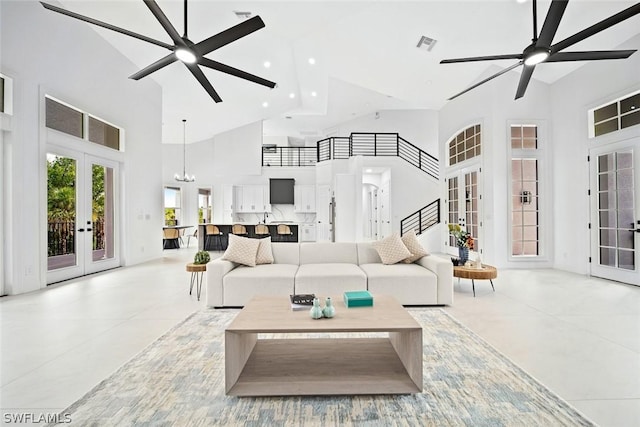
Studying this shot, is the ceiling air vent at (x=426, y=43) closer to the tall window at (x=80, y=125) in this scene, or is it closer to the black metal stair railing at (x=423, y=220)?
the black metal stair railing at (x=423, y=220)

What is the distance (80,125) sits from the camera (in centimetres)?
578

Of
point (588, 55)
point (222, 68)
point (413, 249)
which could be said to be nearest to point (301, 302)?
point (413, 249)

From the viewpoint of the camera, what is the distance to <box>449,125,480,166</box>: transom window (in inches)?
288

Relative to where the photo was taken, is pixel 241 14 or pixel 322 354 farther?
pixel 241 14

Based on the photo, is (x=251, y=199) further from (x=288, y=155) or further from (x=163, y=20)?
(x=163, y=20)

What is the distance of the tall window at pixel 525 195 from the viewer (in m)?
6.64

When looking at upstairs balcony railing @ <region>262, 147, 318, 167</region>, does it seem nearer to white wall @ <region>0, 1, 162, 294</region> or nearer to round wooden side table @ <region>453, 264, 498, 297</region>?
white wall @ <region>0, 1, 162, 294</region>

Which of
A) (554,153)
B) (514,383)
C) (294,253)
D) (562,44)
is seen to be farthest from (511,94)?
(514,383)

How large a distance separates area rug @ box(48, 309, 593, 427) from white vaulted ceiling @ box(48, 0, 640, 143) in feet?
18.2

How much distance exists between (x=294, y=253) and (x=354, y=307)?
223 cm

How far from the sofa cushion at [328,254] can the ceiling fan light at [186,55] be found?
8.63 ft

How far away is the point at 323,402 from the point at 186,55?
361 cm

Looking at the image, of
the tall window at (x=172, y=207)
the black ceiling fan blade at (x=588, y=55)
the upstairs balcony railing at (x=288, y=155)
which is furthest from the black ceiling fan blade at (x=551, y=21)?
the tall window at (x=172, y=207)

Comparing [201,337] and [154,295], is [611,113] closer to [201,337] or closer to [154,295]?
[201,337]
